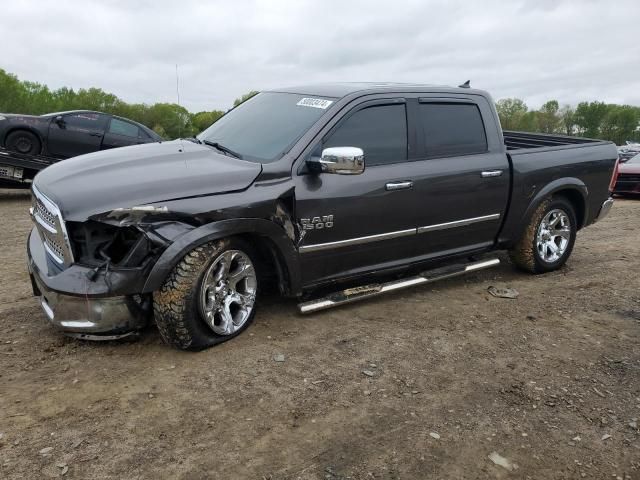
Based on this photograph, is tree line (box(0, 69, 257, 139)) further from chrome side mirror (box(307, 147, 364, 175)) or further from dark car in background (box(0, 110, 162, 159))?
chrome side mirror (box(307, 147, 364, 175))

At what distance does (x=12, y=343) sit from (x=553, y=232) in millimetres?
5055

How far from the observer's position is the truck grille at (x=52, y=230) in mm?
3518

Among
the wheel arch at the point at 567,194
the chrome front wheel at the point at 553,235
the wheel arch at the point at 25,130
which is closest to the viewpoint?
the wheel arch at the point at 567,194

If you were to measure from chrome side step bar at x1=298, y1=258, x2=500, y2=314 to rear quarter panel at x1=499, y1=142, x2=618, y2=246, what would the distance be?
1.80 feet

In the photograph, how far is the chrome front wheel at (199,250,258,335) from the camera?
378 centimetres

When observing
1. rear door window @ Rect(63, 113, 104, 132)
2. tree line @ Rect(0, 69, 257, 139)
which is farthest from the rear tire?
tree line @ Rect(0, 69, 257, 139)

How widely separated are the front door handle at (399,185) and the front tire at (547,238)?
1.77 metres

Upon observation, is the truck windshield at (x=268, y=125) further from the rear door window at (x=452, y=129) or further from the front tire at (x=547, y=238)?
the front tire at (x=547, y=238)

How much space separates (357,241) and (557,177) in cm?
259

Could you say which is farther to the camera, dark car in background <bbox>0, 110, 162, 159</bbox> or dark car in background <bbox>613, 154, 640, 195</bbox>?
dark car in background <bbox>613, 154, 640, 195</bbox>

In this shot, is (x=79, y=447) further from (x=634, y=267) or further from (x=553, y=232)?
(x=634, y=267)

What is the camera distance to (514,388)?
350 centimetres

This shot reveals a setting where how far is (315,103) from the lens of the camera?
453 centimetres

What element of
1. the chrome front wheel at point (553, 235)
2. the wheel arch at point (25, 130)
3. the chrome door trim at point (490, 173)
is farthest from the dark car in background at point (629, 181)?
the wheel arch at point (25, 130)
